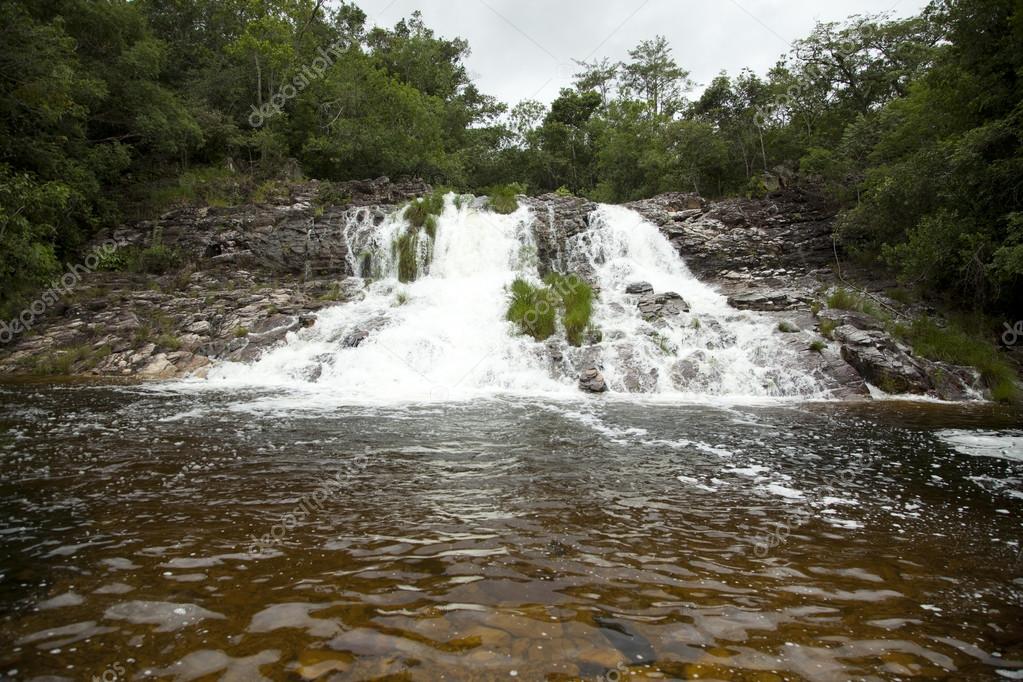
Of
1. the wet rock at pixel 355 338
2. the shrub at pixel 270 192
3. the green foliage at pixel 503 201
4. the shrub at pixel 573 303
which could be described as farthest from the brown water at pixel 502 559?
the shrub at pixel 270 192

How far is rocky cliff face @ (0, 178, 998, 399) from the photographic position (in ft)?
43.8

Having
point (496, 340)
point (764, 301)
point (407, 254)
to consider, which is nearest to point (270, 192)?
point (407, 254)

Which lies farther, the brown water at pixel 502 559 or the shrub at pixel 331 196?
the shrub at pixel 331 196

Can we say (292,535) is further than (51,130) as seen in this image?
No

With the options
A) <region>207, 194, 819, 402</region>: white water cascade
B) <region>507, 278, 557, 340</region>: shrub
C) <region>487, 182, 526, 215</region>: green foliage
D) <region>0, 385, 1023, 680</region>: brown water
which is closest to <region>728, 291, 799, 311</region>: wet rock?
<region>207, 194, 819, 402</region>: white water cascade

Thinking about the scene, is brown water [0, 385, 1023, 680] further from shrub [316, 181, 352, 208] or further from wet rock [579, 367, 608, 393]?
shrub [316, 181, 352, 208]

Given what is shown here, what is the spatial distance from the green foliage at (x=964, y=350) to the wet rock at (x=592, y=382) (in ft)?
26.5

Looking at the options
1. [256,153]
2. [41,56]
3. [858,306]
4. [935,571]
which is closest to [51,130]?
[41,56]

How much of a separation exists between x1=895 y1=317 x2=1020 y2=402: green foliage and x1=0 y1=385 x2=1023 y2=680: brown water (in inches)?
270

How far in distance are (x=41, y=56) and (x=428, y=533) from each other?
1796 centimetres

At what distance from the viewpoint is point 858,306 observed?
15664 millimetres

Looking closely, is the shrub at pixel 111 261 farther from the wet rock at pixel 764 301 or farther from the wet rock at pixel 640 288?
the wet rock at pixel 764 301

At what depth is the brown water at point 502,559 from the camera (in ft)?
8.00

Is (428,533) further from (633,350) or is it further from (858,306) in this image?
(858,306)
